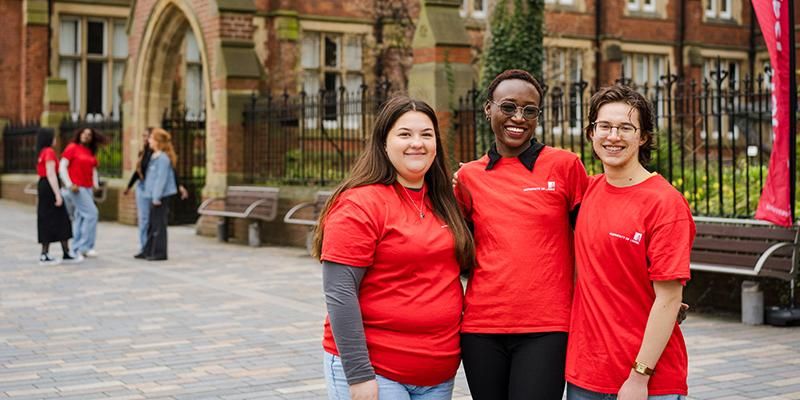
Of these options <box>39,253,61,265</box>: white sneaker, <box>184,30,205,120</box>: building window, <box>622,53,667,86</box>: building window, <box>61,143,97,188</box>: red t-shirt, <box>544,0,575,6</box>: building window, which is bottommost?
<box>39,253,61,265</box>: white sneaker

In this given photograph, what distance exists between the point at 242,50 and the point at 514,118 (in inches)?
536

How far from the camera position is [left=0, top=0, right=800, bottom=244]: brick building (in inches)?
653

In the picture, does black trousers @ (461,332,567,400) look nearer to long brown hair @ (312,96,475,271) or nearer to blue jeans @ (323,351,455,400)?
blue jeans @ (323,351,455,400)

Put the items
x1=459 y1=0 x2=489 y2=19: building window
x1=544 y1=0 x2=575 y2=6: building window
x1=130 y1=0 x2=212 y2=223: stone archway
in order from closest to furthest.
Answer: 1. x1=130 y1=0 x2=212 y2=223: stone archway
2. x1=459 y1=0 x2=489 y2=19: building window
3. x1=544 y1=0 x2=575 y2=6: building window

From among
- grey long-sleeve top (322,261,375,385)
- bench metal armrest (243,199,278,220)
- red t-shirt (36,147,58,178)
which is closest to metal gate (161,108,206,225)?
bench metal armrest (243,199,278,220)

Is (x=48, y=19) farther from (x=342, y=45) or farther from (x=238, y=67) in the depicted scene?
(x=238, y=67)

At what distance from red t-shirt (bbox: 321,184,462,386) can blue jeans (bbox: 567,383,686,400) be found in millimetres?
389

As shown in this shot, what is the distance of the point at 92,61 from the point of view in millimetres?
27031

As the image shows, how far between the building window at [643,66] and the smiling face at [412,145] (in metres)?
28.1

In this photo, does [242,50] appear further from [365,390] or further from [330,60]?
[365,390]

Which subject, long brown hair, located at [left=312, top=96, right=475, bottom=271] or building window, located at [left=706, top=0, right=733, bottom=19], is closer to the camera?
long brown hair, located at [left=312, top=96, right=475, bottom=271]

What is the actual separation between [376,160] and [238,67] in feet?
44.3

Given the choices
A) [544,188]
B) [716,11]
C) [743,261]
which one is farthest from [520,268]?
[716,11]

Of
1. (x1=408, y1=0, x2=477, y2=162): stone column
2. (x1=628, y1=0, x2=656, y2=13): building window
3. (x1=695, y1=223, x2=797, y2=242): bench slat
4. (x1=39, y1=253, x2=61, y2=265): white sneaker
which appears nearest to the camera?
(x1=695, y1=223, x2=797, y2=242): bench slat
